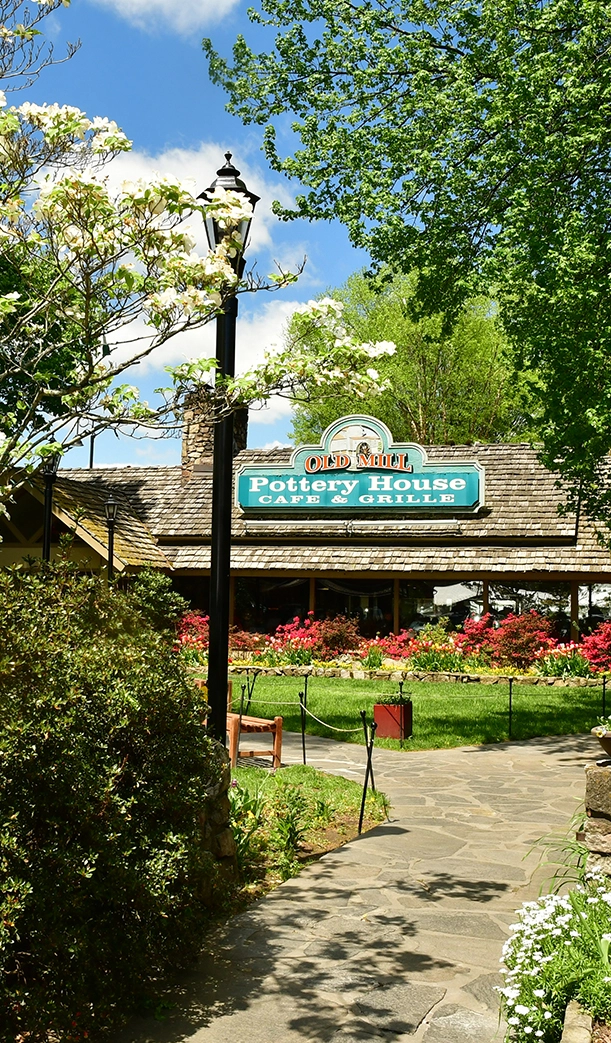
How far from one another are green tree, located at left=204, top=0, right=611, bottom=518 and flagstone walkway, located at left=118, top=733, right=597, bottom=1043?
5.64 meters

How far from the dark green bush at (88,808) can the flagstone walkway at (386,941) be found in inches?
16.6

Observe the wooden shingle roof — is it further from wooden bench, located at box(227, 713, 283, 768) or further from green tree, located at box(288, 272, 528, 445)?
wooden bench, located at box(227, 713, 283, 768)

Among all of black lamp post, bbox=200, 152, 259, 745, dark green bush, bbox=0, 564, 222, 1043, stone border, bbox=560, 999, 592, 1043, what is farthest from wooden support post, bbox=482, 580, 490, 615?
stone border, bbox=560, 999, 592, 1043

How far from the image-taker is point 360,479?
2472cm

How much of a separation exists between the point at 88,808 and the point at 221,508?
10.1 ft

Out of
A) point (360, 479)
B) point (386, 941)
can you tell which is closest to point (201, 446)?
point (360, 479)

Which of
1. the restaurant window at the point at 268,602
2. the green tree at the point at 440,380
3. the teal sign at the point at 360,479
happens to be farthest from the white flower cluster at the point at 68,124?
the green tree at the point at 440,380

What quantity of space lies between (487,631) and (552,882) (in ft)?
53.1

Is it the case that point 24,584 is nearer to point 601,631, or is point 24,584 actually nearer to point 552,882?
point 552,882

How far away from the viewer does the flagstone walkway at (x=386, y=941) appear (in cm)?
453

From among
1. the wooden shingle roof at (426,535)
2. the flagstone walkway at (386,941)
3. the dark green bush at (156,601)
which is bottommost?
the flagstone walkway at (386,941)

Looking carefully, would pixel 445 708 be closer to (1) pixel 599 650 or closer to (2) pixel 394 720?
(2) pixel 394 720

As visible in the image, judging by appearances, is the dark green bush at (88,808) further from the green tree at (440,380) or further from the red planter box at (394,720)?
the green tree at (440,380)

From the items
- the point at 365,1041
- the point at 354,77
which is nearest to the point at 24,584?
the point at 365,1041
